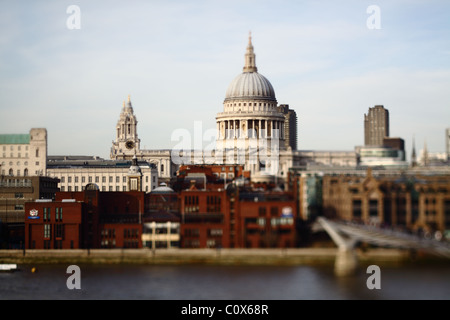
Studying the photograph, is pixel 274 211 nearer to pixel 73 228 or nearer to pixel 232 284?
pixel 232 284

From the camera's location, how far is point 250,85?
458 ft

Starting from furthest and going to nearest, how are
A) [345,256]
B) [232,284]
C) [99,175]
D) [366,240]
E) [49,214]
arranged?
[99,175] < [49,214] < [345,256] < [366,240] < [232,284]

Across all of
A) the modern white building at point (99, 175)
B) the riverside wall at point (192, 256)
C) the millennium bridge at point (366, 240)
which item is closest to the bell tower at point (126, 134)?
the modern white building at point (99, 175)

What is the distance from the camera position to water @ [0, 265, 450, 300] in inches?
2281

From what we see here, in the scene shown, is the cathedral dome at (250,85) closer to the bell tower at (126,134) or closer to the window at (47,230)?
the bell tower at (126,134)

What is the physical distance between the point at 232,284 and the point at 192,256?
28.3 feet

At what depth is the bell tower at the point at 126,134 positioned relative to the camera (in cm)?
13950

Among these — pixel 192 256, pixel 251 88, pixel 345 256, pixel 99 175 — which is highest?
pixel 251 88

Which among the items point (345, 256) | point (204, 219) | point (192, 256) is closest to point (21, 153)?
point (204, 219)

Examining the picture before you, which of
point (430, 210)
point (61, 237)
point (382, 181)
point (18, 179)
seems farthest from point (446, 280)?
point (18, 179)

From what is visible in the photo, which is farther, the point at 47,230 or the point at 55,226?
the point at 47,230

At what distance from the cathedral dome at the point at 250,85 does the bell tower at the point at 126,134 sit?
38.5 ft

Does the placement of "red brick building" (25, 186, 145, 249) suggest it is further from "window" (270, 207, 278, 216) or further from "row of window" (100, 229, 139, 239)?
"window" (270, 207, 278, 216)

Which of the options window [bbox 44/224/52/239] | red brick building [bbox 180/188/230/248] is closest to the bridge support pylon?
red brick building [bbox 180/188/230/248]
